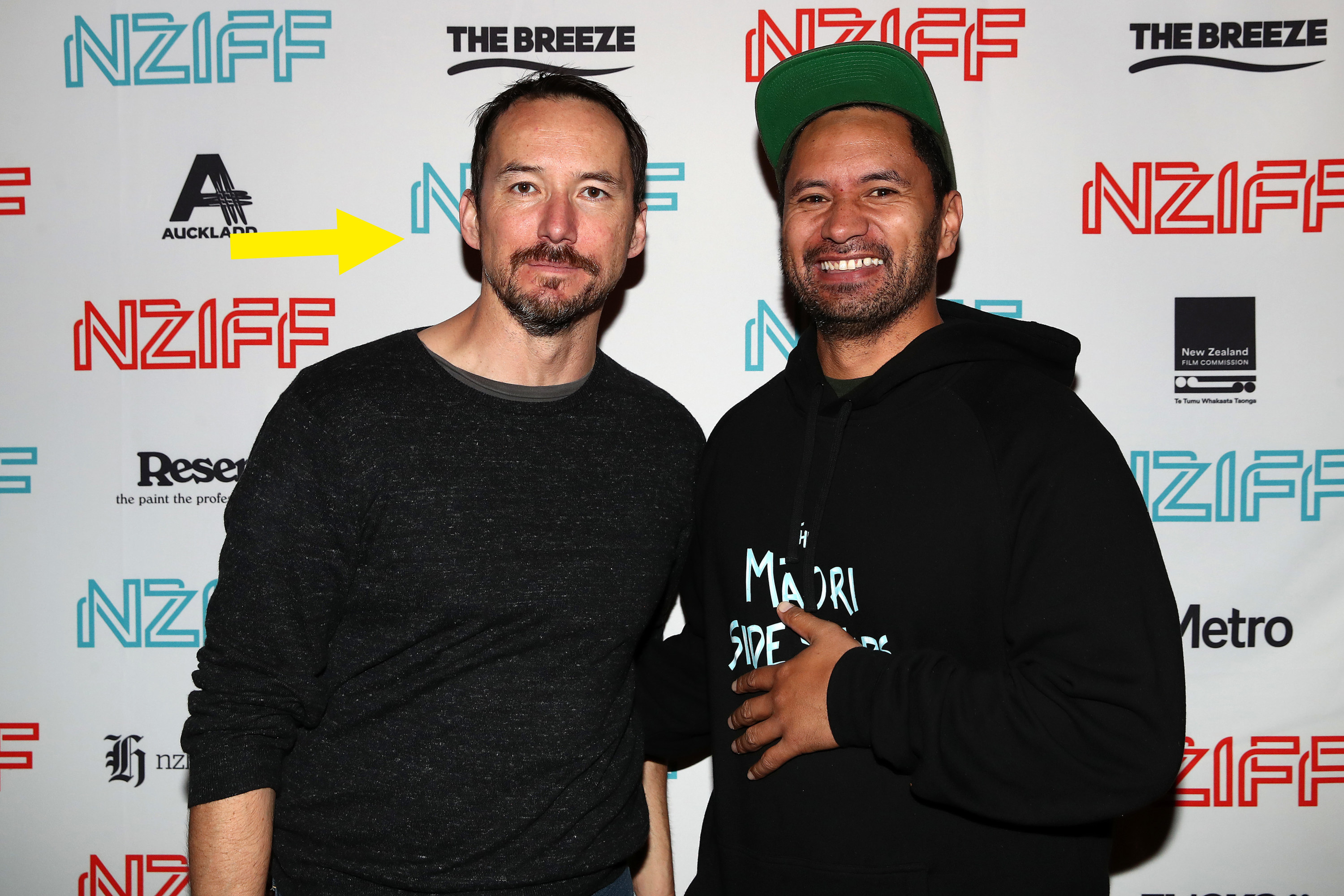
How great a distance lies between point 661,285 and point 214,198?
1.04 metres

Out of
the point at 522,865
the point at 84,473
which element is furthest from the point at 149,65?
the point at 522,865

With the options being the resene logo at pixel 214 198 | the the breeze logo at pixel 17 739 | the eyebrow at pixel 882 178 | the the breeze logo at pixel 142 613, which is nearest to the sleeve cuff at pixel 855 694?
the eyebrow at pixel 882 178

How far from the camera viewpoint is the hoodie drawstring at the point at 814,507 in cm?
125

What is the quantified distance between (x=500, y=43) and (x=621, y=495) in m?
1.18

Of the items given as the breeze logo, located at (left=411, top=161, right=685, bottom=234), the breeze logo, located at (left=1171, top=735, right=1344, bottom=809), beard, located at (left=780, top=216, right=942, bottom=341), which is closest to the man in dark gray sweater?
beard, located at (left=780, top=216, right=942, bottom=341)

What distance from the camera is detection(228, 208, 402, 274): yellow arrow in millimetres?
1943

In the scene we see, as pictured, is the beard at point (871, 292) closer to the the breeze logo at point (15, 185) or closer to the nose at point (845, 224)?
the nose at point (845, 224)

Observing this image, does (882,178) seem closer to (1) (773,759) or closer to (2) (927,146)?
(2) (927,146)

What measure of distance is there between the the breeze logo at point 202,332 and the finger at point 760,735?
1.32 m

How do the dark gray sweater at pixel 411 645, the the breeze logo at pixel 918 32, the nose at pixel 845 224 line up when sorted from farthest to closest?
the the breeze logo at pixel 918 32 < the nose at pixel 845 224 < the dark gray sweater at pixel 411 645

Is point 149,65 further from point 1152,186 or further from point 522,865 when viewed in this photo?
point 1152,186

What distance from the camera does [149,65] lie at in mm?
1948

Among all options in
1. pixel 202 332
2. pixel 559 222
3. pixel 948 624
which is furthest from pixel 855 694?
pixel 202 332

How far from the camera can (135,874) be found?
2.00 meters
